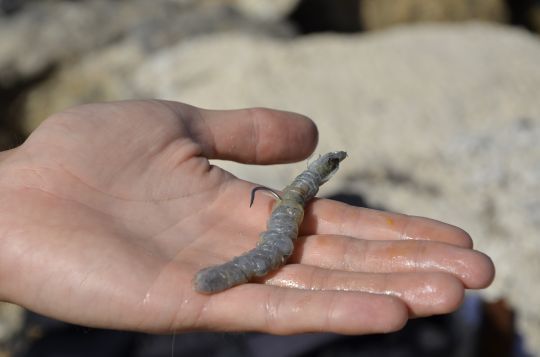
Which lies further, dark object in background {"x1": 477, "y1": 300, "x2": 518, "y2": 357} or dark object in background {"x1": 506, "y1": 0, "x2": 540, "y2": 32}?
dark object in background {"x1": 506, "y1": 0, "x2": 540, "y2": 32}

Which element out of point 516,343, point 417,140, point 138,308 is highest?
point 138,308

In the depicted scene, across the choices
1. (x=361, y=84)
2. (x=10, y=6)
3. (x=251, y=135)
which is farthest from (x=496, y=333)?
(x=10, y=6)

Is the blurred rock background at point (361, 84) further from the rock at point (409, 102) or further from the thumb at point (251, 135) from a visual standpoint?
the thumb at point (251, 135)

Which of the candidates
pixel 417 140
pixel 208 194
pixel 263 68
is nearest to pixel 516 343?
pixel 417 140

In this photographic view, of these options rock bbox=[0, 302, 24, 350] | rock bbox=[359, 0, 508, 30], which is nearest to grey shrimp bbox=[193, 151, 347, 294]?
rock bbox=[0, 302, 24, 350]

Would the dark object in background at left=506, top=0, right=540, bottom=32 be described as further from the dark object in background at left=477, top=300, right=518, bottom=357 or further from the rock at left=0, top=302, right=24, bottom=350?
the rock at left=0, top=302, right=24, bottom=350

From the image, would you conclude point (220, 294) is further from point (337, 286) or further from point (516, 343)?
point (516, 343)

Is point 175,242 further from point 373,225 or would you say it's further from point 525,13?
point 525,13
